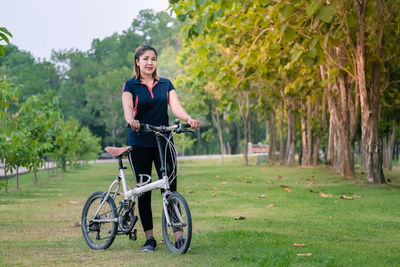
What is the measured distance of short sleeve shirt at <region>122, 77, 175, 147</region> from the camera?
23.5 ft

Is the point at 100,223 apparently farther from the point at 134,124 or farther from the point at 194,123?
the point at 194,123

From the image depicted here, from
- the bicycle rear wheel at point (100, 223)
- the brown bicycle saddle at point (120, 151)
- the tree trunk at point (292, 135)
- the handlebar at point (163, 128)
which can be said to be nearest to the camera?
the handlebar at point (163, 128)

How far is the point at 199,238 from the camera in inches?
315

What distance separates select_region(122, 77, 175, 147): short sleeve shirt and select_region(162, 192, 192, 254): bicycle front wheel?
2.28 feet

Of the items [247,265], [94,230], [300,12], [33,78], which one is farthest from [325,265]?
[33,78]

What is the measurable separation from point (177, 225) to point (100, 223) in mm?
1169

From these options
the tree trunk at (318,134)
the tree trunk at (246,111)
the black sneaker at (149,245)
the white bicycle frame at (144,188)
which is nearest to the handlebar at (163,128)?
the white bicycle frame at (144,188)

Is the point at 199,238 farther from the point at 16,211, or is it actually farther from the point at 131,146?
the point at 16,211

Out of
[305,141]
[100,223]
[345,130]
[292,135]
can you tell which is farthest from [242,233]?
[292,135]

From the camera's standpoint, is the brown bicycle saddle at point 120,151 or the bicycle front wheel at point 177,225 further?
the brown bicycle saddle at point 120,151

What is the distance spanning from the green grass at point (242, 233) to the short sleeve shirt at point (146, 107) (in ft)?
3.59

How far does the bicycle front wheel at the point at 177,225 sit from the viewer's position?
661 centimetres

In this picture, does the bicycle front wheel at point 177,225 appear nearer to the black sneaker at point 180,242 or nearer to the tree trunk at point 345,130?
the black sneaker at point 180,242

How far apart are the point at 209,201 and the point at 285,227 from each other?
15.2 feet
